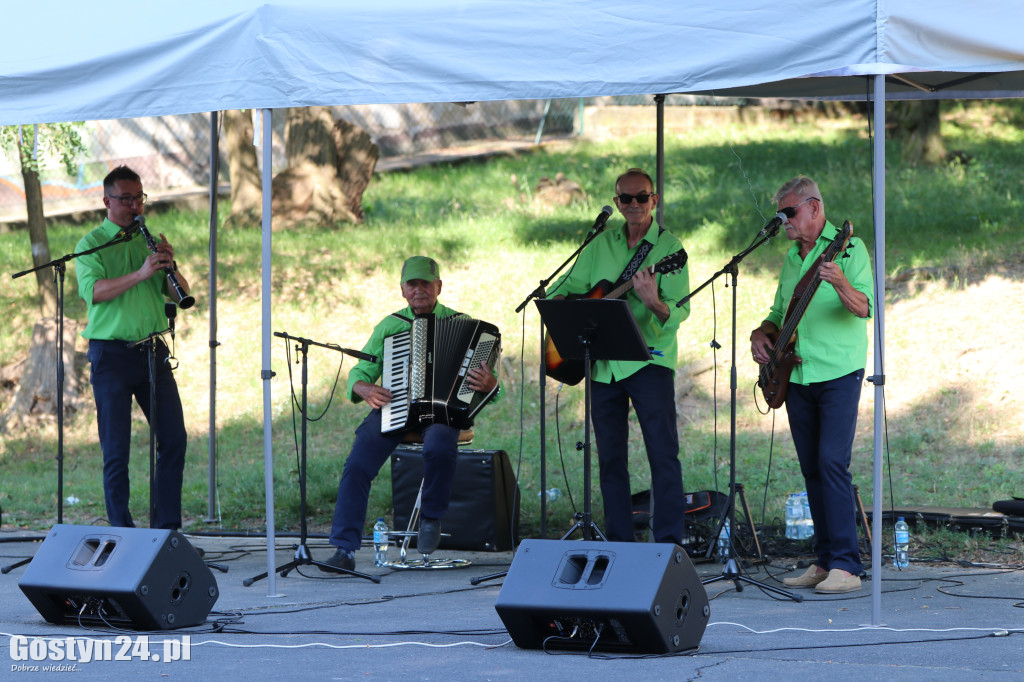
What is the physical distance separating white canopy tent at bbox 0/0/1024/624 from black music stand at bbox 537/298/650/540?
36.3 inches

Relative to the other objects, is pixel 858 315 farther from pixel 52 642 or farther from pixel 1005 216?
pixel 1005 216

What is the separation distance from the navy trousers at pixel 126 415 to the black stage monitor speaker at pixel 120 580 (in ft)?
4.79

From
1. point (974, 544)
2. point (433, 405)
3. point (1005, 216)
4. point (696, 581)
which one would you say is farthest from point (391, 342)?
point (1005, 216)

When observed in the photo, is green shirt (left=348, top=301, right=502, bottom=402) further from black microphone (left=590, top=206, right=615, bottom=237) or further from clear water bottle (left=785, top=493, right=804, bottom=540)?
clear water bottle (left=785, top=493, right=804, bottom=540)

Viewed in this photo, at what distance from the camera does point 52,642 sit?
171 inches

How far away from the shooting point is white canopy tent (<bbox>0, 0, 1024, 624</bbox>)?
4355 mm

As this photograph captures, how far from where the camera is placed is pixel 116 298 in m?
6.24

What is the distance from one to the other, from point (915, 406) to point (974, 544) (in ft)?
9.88

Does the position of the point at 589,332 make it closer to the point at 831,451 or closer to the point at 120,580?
the point at 831,451

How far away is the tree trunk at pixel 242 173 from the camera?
13.6 meters

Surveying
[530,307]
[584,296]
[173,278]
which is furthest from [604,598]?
[530,307]

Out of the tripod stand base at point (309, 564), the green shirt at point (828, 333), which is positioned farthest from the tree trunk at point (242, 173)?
the green shirt at point (828, 333)

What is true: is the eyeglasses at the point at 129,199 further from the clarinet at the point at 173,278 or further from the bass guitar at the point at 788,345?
the bass guitar at the point at 788,345

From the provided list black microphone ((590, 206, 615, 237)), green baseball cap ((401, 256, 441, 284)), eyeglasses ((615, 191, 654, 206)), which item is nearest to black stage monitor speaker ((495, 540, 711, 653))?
black microphone ((590, 206, 615, 237))
